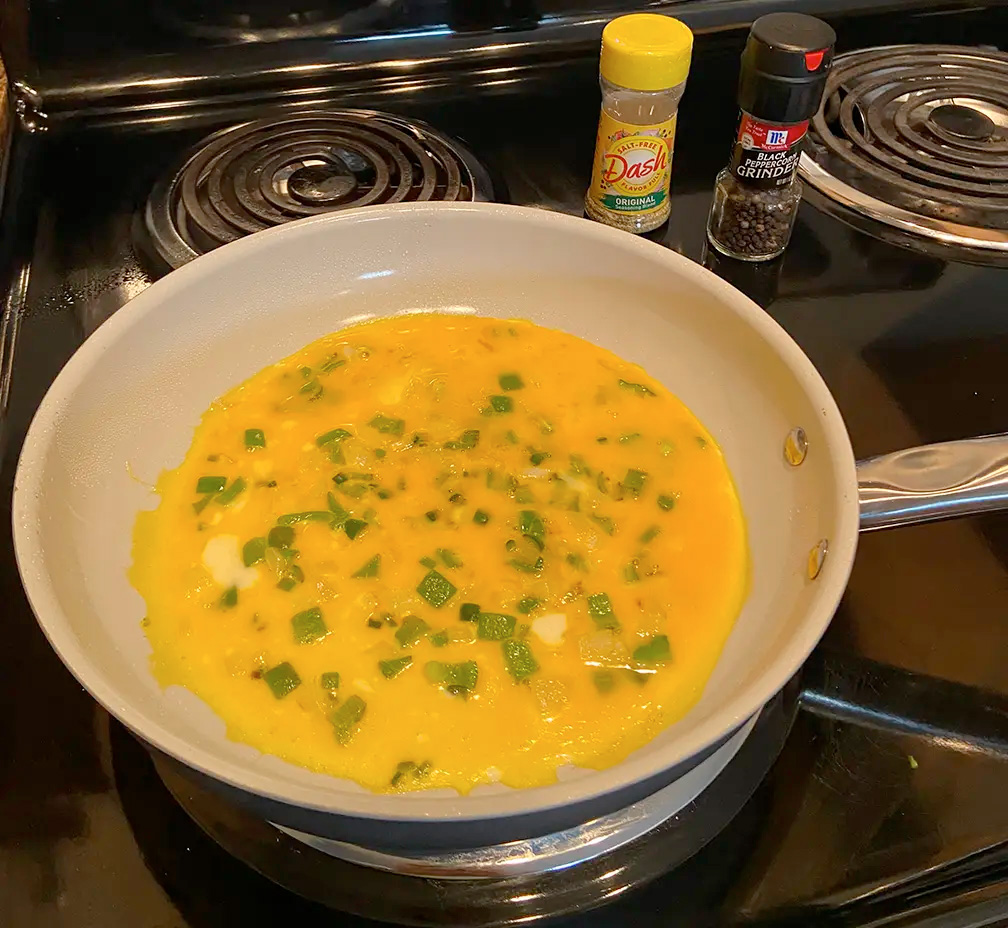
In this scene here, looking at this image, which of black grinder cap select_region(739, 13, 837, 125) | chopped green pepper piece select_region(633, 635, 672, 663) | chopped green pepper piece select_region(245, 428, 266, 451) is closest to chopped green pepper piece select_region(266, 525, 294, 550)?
chopped green pepper piece select_region(245, 428, 266, 451)

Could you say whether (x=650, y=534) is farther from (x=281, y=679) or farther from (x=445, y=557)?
(x=281, y=679)

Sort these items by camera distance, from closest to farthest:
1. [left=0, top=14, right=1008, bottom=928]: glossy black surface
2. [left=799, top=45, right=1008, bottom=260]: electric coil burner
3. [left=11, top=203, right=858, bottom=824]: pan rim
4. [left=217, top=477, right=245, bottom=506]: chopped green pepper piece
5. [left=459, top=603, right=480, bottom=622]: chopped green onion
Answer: [left=11, top=203, right=858, bottom=824]: pan rim, [left=0, top=14, right=1008, bottom=928]: glossy black surface, [left=459, top=603, right=480, bottom=622]: chopped green onion, [left=217, top=477, right=245, bottom=506]: chopped green pepper piece, [left=799, top=45, right=1008, bottom=260]: electric coil burner

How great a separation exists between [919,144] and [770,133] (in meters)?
0.33

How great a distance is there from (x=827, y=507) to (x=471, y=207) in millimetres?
502

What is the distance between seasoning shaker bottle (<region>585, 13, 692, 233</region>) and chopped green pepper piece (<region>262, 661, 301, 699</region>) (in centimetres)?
74

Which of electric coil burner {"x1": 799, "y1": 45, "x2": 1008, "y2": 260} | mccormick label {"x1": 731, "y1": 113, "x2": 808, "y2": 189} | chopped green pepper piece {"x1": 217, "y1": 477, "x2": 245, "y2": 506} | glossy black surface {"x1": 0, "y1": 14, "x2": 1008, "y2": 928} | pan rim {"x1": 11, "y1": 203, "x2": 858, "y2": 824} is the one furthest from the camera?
electric coil burner {"x1": 799, "y1": 45, "x2": 1008, "y2": 260}

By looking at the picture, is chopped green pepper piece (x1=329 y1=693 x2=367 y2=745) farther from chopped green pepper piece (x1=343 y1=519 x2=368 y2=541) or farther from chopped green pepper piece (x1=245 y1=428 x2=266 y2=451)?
chopped green pepper piece (x1=245 y1=428 x2=266 y2=451)

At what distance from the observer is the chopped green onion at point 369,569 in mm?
849

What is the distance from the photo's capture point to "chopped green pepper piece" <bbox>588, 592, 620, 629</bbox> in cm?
81

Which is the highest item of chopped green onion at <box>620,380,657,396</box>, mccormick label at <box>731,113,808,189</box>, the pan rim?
mccormick label at <box>731,113,808,189</box>

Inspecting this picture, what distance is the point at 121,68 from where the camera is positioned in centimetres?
137

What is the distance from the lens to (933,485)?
29.6 inches

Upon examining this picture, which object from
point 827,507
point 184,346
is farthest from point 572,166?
point 827,507

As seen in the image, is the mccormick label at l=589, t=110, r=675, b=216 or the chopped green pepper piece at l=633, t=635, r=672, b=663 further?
the mccormick label at l=589, t=110, r=675, b=216
